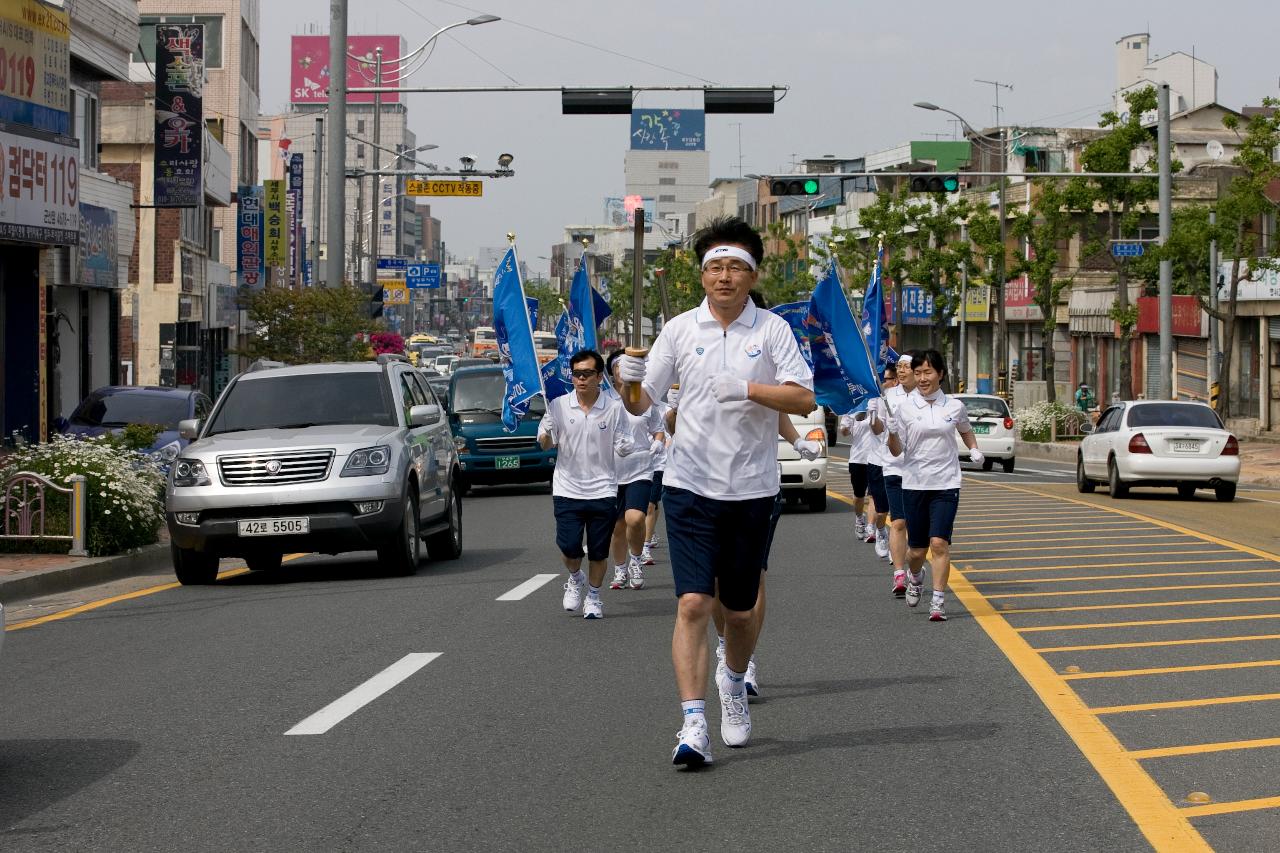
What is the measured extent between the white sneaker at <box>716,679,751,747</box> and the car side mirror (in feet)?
28.5

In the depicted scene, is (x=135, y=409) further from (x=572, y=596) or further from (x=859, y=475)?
(x=572, y=596)

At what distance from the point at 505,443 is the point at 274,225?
33140mm

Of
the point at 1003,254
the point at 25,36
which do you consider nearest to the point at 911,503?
the point at 25,36

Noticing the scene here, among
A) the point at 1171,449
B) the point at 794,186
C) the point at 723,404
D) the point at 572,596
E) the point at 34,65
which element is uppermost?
the point at 34,65

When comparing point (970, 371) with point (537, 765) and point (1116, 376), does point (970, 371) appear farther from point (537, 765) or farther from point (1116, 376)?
point (537, 765)

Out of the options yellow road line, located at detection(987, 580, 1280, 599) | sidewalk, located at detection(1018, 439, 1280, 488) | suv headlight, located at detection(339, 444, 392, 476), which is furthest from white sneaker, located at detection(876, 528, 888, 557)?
sidewalk, located at detection(1018, 439, 1280, 488)

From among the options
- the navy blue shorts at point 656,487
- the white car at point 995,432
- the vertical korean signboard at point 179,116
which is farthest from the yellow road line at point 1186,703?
the vertical korean signboard at point 179,116

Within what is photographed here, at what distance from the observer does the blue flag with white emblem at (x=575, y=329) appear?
43.4ft

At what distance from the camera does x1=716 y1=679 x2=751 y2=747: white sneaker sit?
740 cm

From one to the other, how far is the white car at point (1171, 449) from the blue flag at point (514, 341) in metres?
15.0

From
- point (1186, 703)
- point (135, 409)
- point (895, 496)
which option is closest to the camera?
point (1186, 703)

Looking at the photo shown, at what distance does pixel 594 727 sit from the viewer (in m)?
7.99

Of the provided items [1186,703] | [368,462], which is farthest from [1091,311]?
[1186,703]

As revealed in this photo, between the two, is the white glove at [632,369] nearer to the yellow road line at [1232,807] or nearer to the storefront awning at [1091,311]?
the yellow road line at [1232,807]
